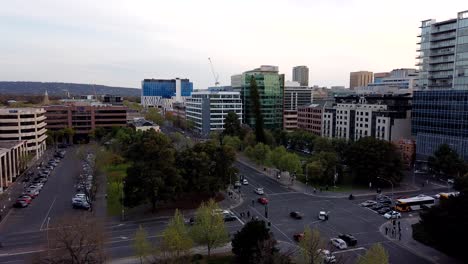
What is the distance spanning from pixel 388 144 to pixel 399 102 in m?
27.3

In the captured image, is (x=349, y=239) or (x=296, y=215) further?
(x=296, y=215)

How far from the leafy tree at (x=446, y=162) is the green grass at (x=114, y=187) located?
48415 millimetres

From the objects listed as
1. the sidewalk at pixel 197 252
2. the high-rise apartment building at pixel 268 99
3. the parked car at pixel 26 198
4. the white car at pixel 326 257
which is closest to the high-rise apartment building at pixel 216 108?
the high-rise apartment building at pixel 268 99

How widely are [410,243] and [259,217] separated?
1521 centimetres

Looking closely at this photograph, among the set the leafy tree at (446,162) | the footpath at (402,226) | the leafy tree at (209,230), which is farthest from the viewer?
the leafy tree at (446,162)

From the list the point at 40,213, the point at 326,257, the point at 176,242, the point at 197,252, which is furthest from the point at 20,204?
the point at 326,257

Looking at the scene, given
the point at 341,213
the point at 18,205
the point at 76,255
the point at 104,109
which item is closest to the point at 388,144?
the point at 341,213

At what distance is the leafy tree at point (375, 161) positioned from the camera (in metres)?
54.1

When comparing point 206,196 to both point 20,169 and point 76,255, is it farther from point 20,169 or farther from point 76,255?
point 20,169

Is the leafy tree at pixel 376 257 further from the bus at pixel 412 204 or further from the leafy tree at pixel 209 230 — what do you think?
the bus at pixel 412 204

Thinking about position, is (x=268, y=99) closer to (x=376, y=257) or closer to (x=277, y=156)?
(x=277, y=156)

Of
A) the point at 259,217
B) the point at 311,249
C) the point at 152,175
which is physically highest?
the point at 152,175

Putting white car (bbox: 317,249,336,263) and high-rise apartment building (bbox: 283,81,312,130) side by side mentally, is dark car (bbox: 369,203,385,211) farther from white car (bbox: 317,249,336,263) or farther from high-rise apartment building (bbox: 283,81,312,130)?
high-rise apartment building (bbox: 283,81,312,130)

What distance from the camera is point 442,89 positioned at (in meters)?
70.2
